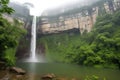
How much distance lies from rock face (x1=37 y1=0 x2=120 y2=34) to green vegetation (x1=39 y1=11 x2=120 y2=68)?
10.0 feet

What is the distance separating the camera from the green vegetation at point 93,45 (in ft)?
156

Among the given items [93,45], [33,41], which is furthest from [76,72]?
[33,41]

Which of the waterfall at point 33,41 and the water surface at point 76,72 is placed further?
the waterfall at point 33,41

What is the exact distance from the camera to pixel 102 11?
74.2 m

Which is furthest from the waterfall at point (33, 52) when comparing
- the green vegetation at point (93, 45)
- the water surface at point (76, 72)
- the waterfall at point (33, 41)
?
the water surface at point (76, 72)

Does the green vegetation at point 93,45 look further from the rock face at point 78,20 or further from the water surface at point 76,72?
the water surface at point 76,72

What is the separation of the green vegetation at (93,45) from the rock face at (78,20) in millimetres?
3059

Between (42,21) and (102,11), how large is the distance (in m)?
24.6

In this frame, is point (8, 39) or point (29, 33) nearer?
point (8, 39)

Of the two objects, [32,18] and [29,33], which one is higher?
[32,18]

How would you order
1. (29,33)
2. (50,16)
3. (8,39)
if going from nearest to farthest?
(8,39)
(29,33)
(50,16)

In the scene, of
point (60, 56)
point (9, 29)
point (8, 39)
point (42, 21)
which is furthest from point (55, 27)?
point (8, 39)

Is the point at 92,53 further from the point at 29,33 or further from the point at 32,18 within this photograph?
the point at 32,18

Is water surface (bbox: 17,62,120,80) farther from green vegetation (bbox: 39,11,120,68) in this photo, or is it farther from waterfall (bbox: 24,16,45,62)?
waterfall (bbox: 24,16,45,62)
